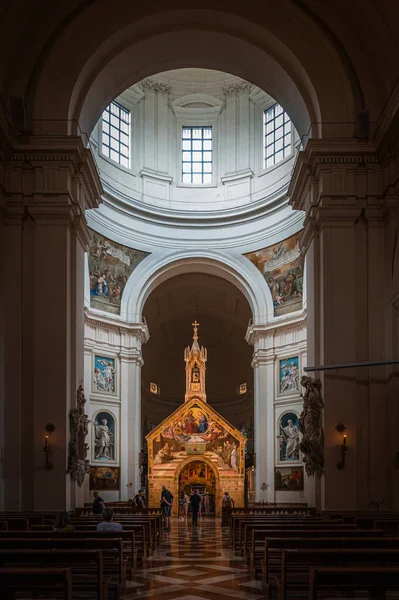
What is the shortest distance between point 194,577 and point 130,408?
24851mm

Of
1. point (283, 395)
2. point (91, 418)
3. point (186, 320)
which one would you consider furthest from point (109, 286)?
point (186, 320)

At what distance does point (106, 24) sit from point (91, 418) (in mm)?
18764

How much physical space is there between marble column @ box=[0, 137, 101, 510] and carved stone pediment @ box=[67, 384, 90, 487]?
218 millimetres

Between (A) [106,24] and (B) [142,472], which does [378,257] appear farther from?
(B) [142,472]

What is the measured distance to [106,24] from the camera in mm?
18828

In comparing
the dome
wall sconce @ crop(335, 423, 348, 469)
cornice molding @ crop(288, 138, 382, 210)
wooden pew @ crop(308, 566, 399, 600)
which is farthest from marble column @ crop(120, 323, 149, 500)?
wooden pew @ crop(308, 566, 399, 600)

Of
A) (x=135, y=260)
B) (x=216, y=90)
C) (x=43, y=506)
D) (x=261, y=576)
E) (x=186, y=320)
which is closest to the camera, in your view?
(x=261, y=576)

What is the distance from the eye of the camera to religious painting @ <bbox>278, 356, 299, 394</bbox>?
3497 cm

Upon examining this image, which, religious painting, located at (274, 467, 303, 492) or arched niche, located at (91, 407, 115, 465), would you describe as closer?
arched niche, located at (91, 407, 115, 465)

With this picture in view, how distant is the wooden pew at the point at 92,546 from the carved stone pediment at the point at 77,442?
725 centimetres

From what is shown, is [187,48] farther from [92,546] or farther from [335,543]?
[335,543]

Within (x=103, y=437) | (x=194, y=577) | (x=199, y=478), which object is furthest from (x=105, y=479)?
(x=194, y=577)

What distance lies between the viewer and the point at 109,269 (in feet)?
115

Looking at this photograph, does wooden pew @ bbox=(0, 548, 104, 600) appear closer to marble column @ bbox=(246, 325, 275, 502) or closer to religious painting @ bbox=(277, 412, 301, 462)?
religious painting @ bbox=(277, 412, 301, 462)
